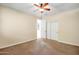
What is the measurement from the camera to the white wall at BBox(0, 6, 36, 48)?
184 centimetres

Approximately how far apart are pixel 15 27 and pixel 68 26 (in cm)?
100

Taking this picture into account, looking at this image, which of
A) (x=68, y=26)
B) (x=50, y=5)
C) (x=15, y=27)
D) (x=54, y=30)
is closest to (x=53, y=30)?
(x=54, y=30)

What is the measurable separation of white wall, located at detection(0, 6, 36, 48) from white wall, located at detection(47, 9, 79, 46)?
410 millimetres

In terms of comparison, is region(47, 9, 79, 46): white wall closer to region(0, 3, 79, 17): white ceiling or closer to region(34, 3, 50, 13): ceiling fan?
region(0, 3, 79, 17): white ceiling

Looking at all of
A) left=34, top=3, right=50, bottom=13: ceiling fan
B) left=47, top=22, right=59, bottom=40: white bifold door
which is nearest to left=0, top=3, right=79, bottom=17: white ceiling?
left=34, top=3, right=50, bottom=13: ceiling fan

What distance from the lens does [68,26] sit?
6.21ft

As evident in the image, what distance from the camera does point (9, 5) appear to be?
1.84m

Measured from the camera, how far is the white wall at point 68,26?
186 centimetres

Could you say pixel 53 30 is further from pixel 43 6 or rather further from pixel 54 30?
pixel 43 6

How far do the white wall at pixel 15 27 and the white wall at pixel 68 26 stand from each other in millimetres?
410
